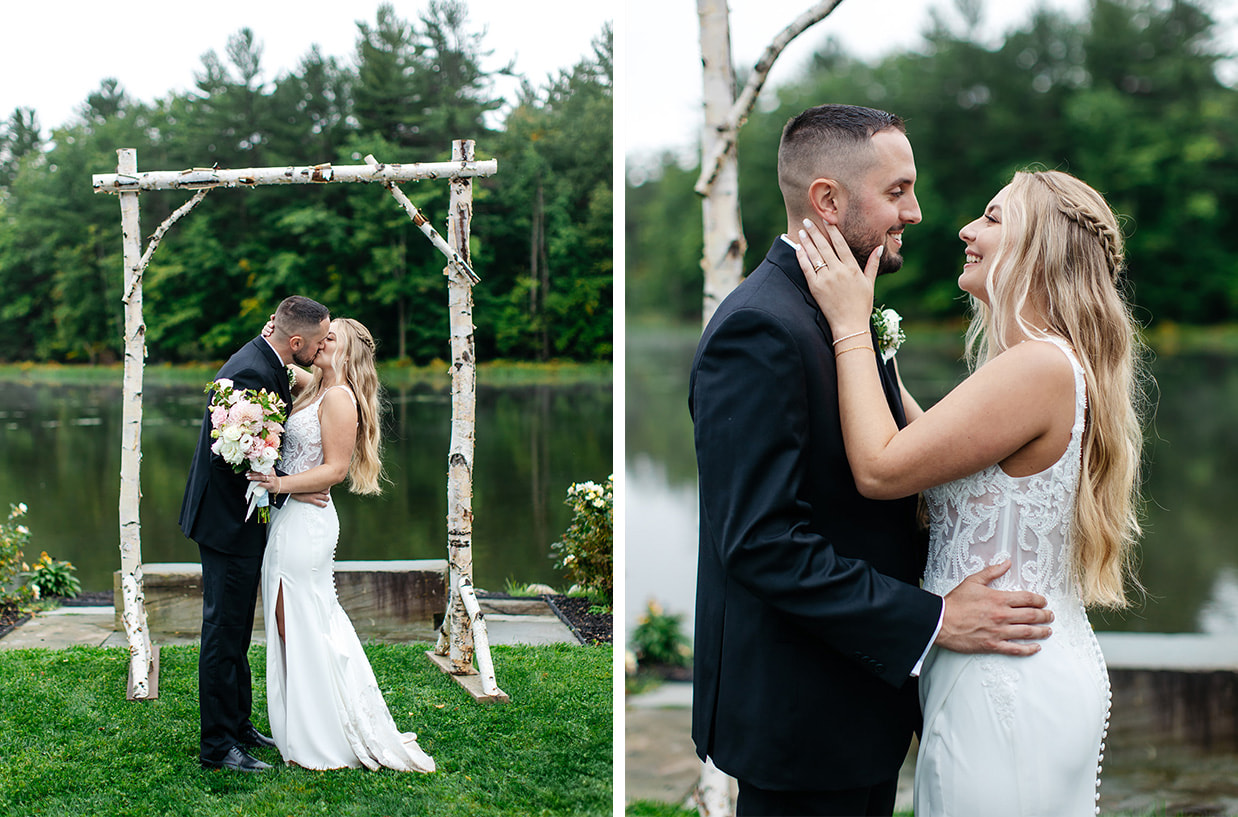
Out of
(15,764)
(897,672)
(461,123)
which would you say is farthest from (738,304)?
(461,123)

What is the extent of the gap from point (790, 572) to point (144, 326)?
9.80 ft

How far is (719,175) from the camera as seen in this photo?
9.55ft

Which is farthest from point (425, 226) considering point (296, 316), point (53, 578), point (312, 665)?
point (53, 578)

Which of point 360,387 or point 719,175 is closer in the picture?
point 719,175

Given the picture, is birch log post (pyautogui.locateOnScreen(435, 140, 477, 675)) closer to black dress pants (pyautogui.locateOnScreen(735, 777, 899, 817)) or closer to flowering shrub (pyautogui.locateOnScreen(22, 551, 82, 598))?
black dress pants (pyautogui.locateOnScreen(735, 777, 899, 817))

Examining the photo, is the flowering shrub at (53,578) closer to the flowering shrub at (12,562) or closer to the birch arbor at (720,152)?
the flowering shrub at (12,562)

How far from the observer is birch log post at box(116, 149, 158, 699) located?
130 inches

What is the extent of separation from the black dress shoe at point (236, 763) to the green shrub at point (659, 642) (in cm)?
236

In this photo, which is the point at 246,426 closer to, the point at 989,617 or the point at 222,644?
the point at 222,644

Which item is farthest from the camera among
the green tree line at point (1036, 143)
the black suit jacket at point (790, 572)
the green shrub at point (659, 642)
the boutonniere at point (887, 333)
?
the green tree line at point (1036, 143)

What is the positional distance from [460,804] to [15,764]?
1.57 m

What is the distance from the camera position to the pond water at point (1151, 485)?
10.6m

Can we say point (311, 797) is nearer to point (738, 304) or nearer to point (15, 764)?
point (15, 764)

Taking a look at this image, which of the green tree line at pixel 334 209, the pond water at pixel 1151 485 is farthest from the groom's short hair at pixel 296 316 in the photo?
the pond water at pixel 1151 485
